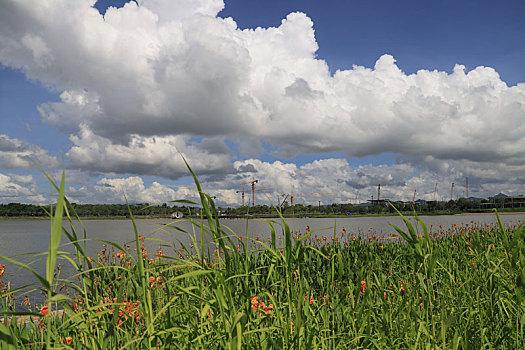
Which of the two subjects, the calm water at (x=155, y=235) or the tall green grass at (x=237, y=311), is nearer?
the tall green grass at (x=237, y=311)

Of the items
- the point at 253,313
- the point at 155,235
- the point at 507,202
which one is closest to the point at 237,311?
the point at 253,313

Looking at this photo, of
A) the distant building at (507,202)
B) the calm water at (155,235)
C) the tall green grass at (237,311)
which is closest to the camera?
the tall green grass at (237,311)

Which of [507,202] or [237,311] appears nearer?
[237,311]

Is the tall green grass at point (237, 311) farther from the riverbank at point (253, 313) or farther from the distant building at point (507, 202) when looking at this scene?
the distant building at point (507, 202)

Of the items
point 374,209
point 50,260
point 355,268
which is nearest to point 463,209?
point 374,209

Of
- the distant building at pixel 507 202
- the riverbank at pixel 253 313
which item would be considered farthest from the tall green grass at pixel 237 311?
the distant building at pixel 507 202

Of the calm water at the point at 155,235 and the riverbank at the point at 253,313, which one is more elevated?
the riverbank at the point at 253,313

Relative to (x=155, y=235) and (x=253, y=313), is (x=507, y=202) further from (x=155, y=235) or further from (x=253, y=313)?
(x=253, y=313)

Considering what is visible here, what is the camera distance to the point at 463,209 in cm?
11538

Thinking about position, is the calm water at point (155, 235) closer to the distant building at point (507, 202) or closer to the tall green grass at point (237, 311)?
the tall green grass at point (237, 311)

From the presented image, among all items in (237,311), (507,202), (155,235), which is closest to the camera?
(237,311)

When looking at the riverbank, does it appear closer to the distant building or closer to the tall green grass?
the tall green grass

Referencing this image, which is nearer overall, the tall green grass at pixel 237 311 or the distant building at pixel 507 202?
the tall green grass at pixel 237 311

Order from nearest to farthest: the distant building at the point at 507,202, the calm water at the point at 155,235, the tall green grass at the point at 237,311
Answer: the tall green grass at the point at 237,311 < the calm water at the point at 155,235 < the distant building at the point at 507,202
